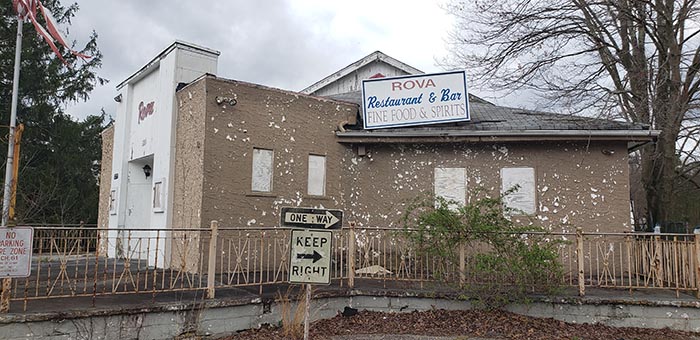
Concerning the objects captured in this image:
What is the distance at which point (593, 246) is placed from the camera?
10289 mm

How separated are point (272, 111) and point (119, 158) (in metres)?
5.72

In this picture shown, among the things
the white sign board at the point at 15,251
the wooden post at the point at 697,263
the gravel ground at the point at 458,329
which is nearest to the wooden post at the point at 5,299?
the white sign board at the point at 15,251

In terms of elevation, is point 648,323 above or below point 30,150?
below

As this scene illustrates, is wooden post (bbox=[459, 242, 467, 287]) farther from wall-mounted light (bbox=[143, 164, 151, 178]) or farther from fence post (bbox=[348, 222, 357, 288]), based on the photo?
wall-mounted light (bbox=[143, 164, 151, 178])

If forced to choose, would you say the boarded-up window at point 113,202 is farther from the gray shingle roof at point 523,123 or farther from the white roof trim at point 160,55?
the gray shingle roof at point 523,123

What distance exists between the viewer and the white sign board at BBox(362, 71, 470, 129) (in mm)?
11211

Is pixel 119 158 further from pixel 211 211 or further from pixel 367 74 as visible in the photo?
pixel 367 74

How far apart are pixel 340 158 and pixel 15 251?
672 cm

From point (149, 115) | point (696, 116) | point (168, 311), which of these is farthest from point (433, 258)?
point (696, 116)

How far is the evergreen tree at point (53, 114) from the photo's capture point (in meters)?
21.8

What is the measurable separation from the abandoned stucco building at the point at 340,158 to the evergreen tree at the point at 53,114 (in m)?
14.1

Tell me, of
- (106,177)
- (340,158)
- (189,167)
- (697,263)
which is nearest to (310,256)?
(189,167)

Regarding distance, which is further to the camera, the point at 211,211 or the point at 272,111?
the point at 272,111

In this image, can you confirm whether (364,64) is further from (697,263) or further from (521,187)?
(697,263)
